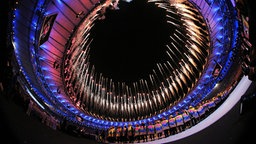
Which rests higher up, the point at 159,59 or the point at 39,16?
the point at 159,59

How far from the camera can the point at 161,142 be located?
7.23 feet

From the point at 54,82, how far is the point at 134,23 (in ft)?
2.64

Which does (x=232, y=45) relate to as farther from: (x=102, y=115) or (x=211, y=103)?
(x=102, y=115)

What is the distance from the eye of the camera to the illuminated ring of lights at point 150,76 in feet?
6.70

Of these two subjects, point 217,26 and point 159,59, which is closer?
point 217,26

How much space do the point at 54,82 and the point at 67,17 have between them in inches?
19.3

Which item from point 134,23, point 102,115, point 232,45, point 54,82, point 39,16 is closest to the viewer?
point 39,16

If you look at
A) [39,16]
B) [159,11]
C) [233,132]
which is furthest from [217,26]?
[39,16]

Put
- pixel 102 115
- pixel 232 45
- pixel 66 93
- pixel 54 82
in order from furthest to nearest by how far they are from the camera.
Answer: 1. pixel 102 115
2. pixel 66 93
3. pixel 54 82
4. pixel 232 45

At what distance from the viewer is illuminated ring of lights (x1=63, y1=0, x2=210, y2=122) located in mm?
2041

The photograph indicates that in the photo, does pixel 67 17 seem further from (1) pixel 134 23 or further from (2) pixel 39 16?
(1) pixel 134 23

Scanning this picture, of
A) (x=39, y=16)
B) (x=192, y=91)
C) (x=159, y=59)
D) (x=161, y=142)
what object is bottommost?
(x=161, y=142)

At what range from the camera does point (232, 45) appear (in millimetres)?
1768

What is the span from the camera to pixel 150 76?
2.71m
